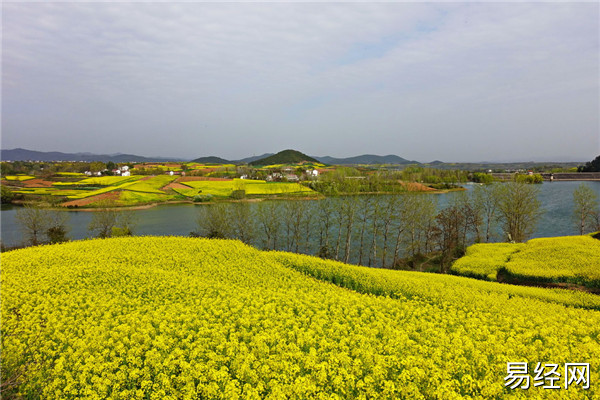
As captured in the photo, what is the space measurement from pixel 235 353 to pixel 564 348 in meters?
8.21

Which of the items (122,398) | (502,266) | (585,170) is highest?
(585,170)

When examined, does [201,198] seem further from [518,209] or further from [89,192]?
[518,209]

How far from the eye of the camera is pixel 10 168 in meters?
90.2

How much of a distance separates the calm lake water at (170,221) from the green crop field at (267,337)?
1201 inches

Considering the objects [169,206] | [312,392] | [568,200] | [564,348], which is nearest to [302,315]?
[312,392]

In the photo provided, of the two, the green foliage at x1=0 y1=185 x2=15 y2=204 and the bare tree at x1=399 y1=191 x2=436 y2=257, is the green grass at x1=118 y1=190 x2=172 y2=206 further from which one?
the bare tree at x1=399 y1=191 x2=436 y2=257

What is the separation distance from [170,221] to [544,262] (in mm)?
49036

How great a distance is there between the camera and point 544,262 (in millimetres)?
17219

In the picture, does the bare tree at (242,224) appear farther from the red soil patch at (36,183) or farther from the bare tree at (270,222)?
the red soil patch at (36,183)

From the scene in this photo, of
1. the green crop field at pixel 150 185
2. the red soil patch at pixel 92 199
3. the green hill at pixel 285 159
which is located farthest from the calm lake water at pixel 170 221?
the green hill at pixel 285 159

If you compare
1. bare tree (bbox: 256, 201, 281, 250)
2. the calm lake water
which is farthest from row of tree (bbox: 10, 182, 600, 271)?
the calm lake water

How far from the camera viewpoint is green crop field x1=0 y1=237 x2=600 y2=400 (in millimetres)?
5730

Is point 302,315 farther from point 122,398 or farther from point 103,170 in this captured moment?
point 103,170

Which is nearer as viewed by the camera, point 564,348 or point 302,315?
point 564,348
